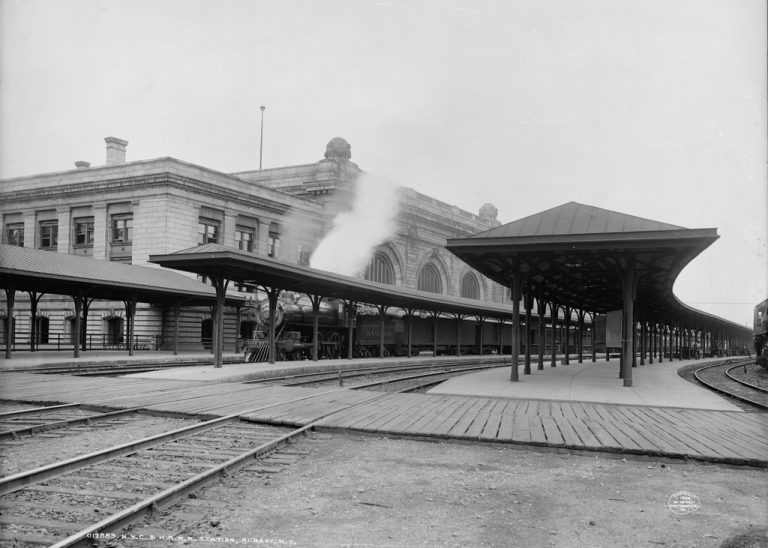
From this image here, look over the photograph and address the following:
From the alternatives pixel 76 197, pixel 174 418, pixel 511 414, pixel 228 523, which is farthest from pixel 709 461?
pixel 76 197

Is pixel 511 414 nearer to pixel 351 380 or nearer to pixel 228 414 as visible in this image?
pixel 228 414

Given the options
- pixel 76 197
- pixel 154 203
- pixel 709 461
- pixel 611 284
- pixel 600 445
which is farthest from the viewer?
pixel 76 197

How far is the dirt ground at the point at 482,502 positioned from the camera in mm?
4125

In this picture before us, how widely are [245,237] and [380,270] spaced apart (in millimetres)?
13616

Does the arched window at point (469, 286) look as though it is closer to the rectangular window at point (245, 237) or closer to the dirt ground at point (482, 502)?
the rectangular window at point (245, 237)

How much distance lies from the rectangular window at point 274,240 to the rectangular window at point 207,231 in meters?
4.30

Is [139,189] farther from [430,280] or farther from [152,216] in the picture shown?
[430,280]

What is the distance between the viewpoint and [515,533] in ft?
13.8

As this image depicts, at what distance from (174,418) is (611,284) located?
1495 cm

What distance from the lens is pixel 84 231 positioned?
39.3 meters

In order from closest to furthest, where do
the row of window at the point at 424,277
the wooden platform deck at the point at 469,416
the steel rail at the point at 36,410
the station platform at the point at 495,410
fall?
the wooden platform deck at the point at 469,416, the station platform at the point at 495,410, the steel rail at the point at 36,410, the row of window at the point at 424,277

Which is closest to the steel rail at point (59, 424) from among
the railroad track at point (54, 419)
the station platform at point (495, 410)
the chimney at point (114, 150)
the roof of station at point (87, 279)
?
the railroad track at point (54, 419)

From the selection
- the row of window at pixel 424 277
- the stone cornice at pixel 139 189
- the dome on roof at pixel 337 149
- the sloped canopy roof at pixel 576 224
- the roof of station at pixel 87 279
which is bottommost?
the roof of station at pixel 87 279

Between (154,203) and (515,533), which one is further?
(154,203)
